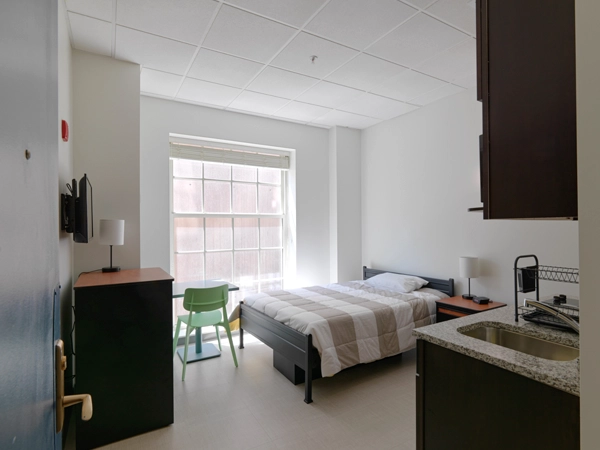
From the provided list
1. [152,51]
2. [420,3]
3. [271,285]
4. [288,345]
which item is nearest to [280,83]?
[152,51]

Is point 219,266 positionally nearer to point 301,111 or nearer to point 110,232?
point 110,232

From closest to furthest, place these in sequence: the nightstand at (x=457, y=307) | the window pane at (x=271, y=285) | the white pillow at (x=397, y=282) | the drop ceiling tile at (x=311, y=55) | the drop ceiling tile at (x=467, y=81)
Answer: the drop ceiling tile at (x=311, y=55) < the nightstand at (x=457, y=307) < the drop ceiling tile at (x=467, y=81) < the white pillow at (x=397, y=282) < the window pane at (x=271, y=285)

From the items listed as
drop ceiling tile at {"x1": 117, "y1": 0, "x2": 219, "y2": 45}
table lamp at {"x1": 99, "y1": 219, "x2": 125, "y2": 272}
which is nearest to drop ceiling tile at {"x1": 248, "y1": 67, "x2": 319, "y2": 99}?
drop ceiling tile at {"x1": 117, "y1": 0, "x2": 219, "y2": 45}

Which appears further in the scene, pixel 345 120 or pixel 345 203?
pixel 345 203

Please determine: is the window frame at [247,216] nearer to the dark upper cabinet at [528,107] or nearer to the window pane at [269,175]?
the window pane at [269,175]

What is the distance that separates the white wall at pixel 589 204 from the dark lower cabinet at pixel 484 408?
588mm

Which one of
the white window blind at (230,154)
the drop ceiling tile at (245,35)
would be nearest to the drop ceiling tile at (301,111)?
the white window blind at (230,154)

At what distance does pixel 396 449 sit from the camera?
2055mm

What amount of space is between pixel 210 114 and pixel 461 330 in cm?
362

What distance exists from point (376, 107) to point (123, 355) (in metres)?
3.69

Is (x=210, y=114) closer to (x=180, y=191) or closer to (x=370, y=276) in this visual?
(x=180, y=191)

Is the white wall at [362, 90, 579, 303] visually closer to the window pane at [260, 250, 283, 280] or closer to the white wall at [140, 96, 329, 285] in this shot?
the white wall at [140, 96, 329, 285]

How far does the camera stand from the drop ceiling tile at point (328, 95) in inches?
138

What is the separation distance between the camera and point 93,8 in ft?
7.25
